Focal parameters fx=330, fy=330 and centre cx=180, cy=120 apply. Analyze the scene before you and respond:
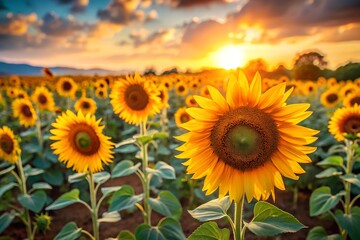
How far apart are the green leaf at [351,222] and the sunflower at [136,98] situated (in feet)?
8.00

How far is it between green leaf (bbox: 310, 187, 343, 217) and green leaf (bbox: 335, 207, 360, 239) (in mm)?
203

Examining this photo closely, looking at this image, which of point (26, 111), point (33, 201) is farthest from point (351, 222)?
point (26, 111)

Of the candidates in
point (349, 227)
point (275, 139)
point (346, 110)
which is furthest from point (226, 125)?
point (346, 110)

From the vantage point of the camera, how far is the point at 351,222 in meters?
3.56

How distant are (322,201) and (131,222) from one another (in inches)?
110

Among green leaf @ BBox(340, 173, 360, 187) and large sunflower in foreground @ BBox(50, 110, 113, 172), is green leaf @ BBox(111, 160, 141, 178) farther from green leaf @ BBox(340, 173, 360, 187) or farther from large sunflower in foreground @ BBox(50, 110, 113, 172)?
green leaf @ BBox(340, 173, 360, 187)

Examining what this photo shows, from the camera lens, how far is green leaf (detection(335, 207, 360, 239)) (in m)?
3.45

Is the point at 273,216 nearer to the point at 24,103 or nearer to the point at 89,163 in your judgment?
the point at 89,163

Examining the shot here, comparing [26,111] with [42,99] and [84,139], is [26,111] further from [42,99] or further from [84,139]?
[84,139]

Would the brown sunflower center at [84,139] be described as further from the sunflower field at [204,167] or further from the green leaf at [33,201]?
the green leaf at [33,201]

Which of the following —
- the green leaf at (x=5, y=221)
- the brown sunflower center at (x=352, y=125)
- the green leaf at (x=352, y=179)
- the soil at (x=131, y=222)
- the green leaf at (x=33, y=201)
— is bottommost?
the soil at (x=131, y=222)

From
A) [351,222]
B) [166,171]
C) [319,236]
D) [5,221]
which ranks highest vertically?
[166,171]

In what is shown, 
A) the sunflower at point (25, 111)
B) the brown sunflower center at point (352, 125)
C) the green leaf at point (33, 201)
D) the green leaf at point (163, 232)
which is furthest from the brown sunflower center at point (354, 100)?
the sunflower at point (25, 111)

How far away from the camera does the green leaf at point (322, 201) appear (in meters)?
3.52
